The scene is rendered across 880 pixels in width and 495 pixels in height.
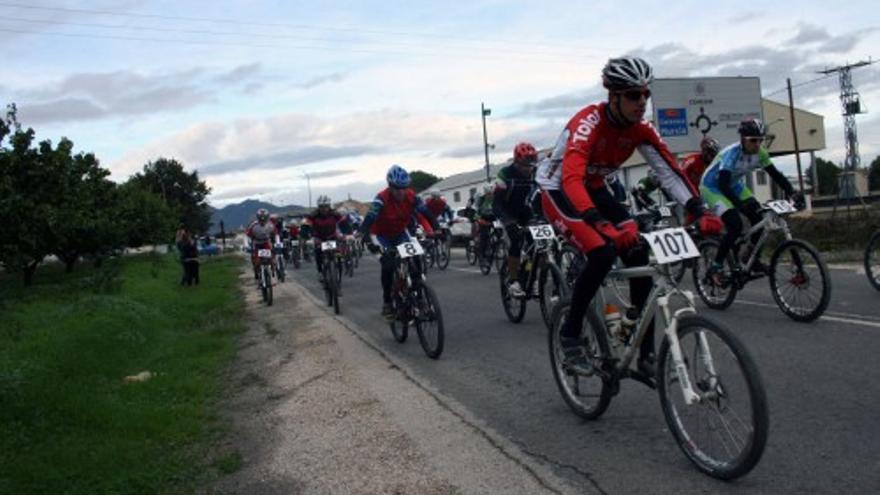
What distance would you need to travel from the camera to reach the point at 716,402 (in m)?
4.15

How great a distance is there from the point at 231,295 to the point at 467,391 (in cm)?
1554

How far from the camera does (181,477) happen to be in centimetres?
525

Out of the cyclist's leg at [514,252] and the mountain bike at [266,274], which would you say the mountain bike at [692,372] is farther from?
the mountain bike at [266,274]

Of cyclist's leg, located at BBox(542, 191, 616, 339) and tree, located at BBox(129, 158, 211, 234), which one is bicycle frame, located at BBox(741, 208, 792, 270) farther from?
tree, located at BBox(129, 158, 211, 234)

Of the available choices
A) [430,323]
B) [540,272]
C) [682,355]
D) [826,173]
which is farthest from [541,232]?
[826,173]

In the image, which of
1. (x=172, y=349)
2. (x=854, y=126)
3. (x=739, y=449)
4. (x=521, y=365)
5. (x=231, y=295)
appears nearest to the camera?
(x=739, y=449)

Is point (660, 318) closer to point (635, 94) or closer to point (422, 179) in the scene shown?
point (635, 94)

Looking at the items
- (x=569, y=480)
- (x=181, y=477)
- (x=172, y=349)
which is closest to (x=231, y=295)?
(x=172, y=349)

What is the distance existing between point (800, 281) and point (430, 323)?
3.82m

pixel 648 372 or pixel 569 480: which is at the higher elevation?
pixel 648 372

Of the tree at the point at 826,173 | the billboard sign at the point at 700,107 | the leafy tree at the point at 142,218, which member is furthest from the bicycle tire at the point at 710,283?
the tree at the point at 826,173

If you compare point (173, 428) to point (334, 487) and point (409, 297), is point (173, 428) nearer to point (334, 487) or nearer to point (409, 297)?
point (334, 487)

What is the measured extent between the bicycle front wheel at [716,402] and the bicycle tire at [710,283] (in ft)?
16.9

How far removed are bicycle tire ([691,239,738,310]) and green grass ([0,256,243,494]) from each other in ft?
18.5
